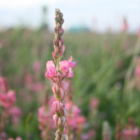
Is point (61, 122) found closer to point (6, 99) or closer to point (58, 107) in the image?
point (58, 107)

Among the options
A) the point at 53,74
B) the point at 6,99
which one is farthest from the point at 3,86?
the point at 53,74

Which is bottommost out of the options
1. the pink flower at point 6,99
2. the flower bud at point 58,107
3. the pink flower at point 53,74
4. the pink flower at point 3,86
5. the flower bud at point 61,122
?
the pink flower at point 6,99

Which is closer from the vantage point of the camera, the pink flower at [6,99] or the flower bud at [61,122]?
the flower bud at [61,122]

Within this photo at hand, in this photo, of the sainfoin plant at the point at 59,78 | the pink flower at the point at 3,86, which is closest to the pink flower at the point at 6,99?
the pink flower at the point at 3,86

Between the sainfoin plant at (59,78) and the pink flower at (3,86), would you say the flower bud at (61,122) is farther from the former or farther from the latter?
the pink flower at (3,86)

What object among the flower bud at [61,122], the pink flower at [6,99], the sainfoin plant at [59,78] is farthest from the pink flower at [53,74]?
the pink flower at [6,99]

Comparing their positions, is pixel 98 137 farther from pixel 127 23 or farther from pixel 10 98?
pixel 127 23

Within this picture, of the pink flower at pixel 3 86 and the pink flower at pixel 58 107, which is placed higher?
the pink flower at pixel 58 107

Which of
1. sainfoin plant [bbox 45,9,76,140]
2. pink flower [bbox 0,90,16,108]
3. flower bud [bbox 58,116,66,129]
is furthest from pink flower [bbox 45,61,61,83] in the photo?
pink flower [bbox 0,90,16,108]

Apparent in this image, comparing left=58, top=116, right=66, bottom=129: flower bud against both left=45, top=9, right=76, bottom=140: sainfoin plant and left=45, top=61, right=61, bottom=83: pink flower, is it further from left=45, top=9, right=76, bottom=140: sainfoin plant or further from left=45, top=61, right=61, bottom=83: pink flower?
left=45, top=61, right=61, bottom=83: pink flower

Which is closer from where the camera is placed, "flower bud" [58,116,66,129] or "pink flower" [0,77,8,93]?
"flower bud" [58,116,66,129]

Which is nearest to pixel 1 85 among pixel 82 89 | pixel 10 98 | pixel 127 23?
pixel 10 98

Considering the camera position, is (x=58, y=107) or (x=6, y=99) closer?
(x=58, y=107)
